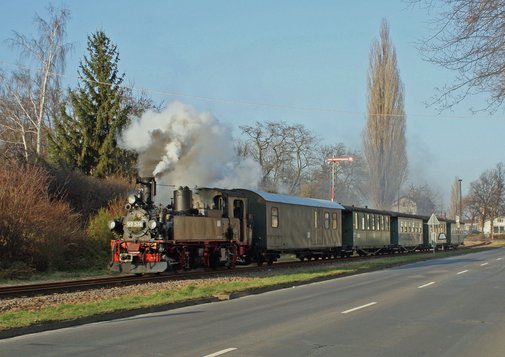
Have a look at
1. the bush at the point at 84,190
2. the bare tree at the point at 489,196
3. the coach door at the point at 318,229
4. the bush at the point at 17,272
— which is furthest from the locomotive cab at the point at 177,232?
the bare tree at the point at 489,196

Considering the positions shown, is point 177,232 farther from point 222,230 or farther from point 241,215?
point 241,215

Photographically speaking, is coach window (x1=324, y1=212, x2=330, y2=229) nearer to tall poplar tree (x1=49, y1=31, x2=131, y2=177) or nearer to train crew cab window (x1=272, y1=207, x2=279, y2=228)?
train crew cab window (x1=272, y1=207, x2=279, y2=228)

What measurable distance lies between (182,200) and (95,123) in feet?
60.2

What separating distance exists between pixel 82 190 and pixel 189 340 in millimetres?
24142

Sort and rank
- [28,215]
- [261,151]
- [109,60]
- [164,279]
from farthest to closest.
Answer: [261,151], [109,60], [28,215], [164,279]

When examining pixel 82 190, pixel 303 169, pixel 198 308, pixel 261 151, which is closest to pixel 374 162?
pixel 303 169

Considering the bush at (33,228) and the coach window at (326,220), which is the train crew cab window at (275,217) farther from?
the bush at (33,228)

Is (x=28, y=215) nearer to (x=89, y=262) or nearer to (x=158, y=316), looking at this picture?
(x=89, y=262)

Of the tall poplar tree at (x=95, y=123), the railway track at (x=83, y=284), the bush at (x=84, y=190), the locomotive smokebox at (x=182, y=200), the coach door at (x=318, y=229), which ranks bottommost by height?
the railway track at (x=83, y=284)

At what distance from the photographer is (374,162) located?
66.2 meters

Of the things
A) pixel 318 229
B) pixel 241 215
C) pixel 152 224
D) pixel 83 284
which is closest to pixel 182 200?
pixel 152 224

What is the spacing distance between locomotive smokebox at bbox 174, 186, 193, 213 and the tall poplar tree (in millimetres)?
15637

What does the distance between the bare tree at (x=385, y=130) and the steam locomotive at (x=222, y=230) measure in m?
30.7

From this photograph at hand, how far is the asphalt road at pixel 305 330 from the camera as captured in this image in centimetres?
791
